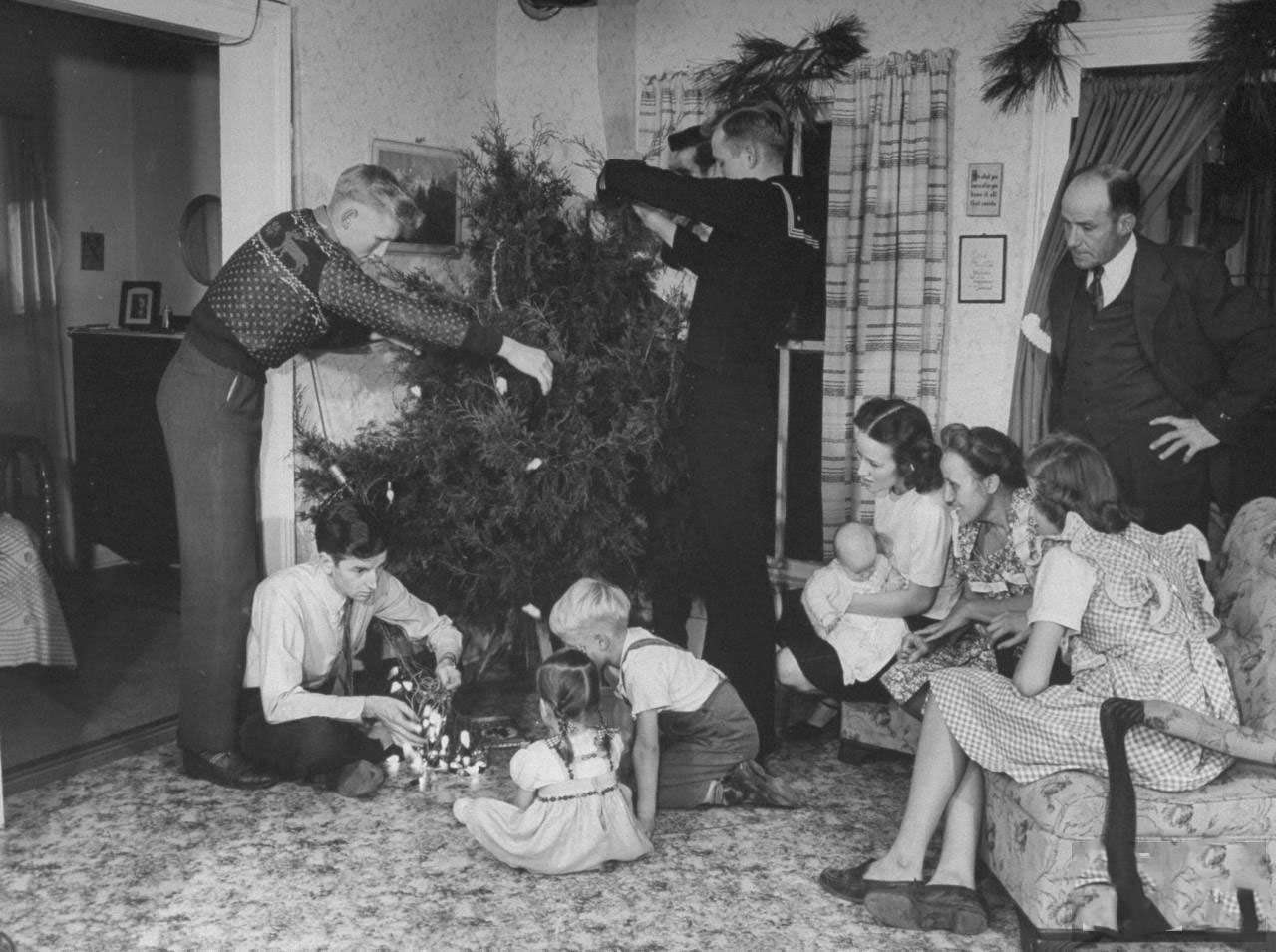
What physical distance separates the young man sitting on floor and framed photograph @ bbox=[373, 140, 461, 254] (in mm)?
1595

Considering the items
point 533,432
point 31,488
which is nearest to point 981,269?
point 533,432

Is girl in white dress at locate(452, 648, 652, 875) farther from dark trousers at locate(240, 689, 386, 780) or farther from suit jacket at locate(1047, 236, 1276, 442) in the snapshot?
suit jacket at locate(1047, 236, 1276, 442)

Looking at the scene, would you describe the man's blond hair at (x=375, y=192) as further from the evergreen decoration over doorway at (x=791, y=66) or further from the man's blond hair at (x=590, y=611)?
the evergreen decoration over doorway at (x=791, y=66)

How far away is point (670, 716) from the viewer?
3.68m

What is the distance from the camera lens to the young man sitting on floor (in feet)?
12.4

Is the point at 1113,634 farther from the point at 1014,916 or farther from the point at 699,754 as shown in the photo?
the point at 699,754

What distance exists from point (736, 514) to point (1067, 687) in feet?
4.03

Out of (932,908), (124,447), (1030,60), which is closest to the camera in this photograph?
(932,908)

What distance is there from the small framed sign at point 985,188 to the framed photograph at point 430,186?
2001 millimetres

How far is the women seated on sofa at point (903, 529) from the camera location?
3.88 metres

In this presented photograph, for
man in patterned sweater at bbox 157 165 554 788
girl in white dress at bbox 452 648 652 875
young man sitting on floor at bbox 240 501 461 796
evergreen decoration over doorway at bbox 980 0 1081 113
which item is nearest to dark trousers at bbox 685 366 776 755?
man in patterned sweater at bbox 157 165 554 788

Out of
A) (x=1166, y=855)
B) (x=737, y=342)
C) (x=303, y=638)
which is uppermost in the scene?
(x=737, y=342)

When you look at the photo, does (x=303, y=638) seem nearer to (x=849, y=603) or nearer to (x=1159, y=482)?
(x=849, y=603)

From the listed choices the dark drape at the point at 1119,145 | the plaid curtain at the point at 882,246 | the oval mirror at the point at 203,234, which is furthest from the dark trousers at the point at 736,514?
the oval mirror at the point at 203,234
